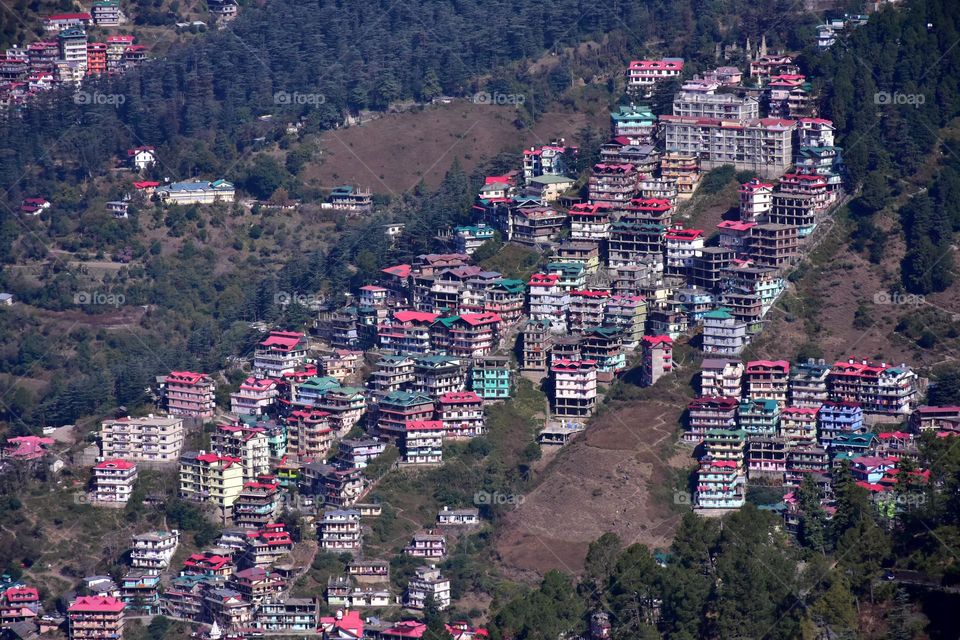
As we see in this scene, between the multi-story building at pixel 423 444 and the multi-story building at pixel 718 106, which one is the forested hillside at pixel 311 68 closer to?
the multi-story building at pixel 718 106

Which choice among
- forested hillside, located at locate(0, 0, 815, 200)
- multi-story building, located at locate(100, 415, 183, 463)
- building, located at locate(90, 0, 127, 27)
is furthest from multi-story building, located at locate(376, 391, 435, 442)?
building, located at locate(90, 0, 127, 27)

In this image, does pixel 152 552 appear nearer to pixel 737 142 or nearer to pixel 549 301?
pixel 549 301

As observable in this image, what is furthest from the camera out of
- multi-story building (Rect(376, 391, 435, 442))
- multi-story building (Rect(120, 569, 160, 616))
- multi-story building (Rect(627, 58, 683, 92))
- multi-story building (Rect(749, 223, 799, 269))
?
multi-story building (Rect(627, 58, 683, 92))

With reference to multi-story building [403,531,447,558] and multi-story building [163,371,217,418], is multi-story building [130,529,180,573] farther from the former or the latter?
multi-story building [403,531,447,558]

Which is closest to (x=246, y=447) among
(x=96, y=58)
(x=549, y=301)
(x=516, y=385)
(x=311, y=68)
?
(x=516, y=385)

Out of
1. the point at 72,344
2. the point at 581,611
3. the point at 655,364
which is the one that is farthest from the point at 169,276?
the point at 581,611

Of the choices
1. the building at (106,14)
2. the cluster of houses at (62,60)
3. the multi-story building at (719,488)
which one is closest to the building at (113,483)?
the multi-story building at (719,488)
